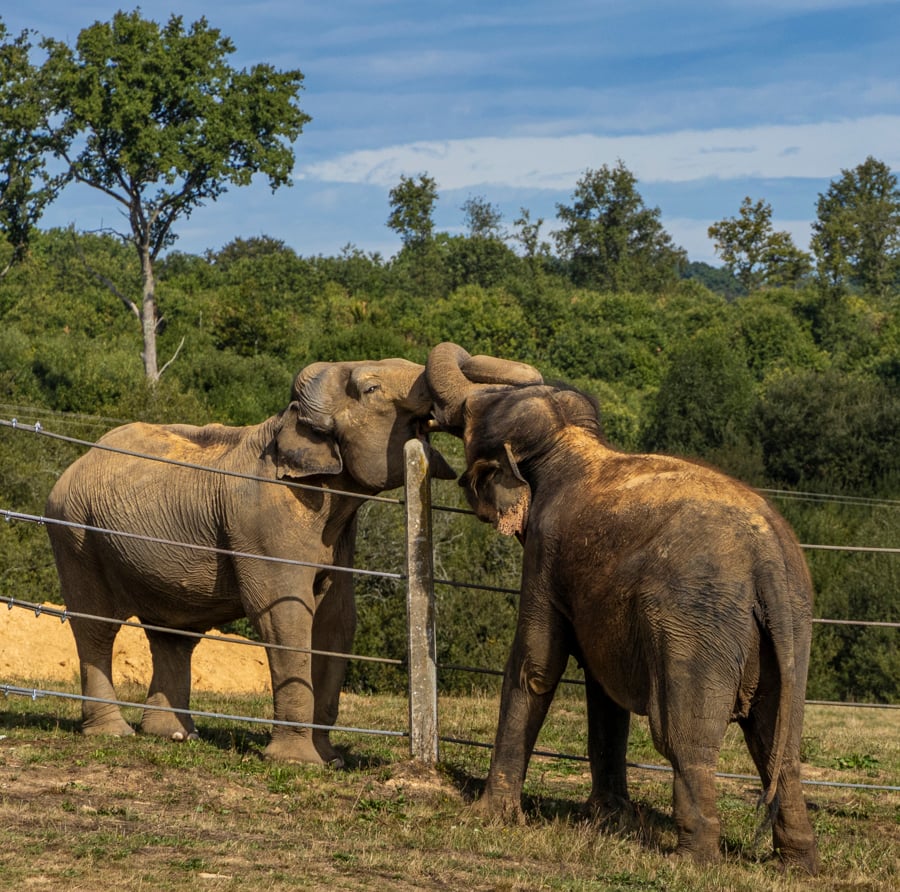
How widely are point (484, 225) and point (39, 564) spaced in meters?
64.4

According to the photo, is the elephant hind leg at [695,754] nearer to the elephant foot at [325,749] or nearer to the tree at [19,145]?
the elephant foot at [325,749]

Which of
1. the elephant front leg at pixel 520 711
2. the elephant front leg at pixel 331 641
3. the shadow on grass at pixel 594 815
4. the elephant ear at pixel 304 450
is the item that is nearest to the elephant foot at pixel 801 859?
the shadow on grass at pixel 594 815

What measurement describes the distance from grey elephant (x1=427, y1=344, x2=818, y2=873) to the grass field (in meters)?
0.37

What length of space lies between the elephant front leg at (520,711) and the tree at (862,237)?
86.7 metres

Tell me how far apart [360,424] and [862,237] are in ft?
309

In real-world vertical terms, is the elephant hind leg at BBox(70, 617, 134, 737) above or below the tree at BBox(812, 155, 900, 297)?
below

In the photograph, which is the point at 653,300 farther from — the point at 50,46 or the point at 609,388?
the point at 50,46

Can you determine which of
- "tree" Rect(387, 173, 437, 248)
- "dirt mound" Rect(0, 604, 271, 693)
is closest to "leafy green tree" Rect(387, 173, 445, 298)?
"tree" Rect(387, 173, 437, 248)

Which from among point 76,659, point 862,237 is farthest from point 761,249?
point 76,659

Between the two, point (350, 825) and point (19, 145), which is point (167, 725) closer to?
point (350, 825)

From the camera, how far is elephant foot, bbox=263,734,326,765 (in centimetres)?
1027

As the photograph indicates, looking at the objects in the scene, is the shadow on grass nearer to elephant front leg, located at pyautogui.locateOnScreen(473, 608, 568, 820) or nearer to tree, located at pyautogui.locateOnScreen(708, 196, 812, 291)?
elephant front leg, located at pyautogui.locateOnScreen(473, 608, 568, 820)

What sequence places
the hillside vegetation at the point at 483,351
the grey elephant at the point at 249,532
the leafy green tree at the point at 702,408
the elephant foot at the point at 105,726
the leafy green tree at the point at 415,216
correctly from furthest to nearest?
1. the leafy green tree at the point at 415,216
2. the leafy green tree at the point at 702,408
3. the hillside vegetation at the point at 483,351
4. the elephant foot at the point at 105,726
5. the grey elephant at the point at 249,532

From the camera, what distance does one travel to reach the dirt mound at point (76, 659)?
1980 cm
